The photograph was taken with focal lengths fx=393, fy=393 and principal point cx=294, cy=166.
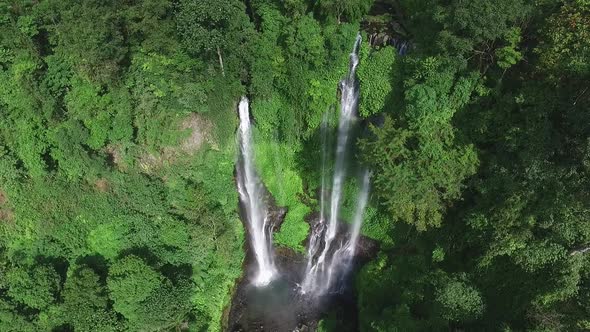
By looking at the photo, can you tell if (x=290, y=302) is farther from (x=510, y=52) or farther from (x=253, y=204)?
(x=510, y=52)

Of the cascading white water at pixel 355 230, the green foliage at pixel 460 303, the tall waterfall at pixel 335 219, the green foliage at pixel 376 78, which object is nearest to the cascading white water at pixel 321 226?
the tall waterfall at pixel 335 219

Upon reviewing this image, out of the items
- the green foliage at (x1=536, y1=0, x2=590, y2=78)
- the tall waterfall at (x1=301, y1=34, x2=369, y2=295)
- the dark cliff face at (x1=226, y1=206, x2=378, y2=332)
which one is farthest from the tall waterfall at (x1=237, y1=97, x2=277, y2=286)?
the green foliage at (x1=536, y1=0, x2=590, y2=78)

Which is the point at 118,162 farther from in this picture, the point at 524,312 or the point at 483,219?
the point at 524,312

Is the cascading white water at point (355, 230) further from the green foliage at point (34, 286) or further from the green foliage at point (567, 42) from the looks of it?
the green foliage at point (34, 286)

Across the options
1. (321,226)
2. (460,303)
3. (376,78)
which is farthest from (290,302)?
(376,78)

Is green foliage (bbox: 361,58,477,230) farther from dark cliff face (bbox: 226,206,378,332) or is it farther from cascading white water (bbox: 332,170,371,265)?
dark cliff face (bbox: 226,206,378,332)

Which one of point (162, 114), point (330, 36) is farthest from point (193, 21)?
point (330, 36)
